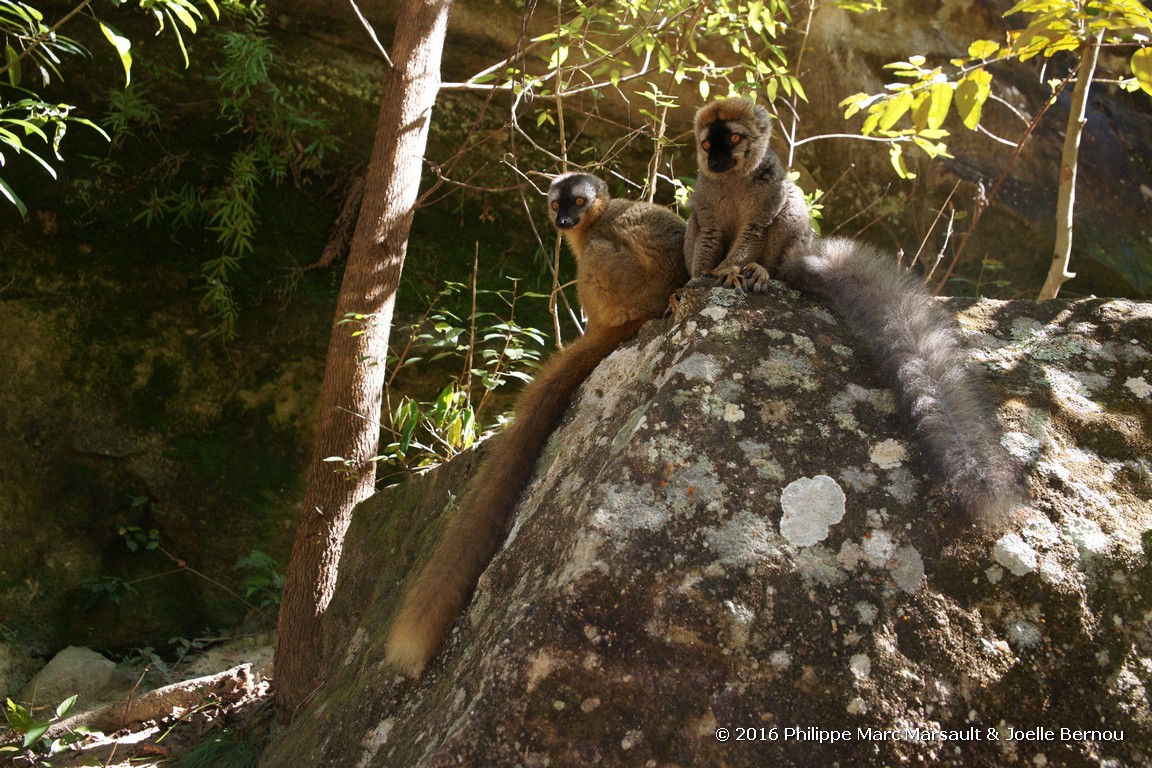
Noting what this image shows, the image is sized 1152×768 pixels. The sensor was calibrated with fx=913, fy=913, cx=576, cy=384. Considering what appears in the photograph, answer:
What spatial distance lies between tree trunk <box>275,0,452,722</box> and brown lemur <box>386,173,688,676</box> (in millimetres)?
940

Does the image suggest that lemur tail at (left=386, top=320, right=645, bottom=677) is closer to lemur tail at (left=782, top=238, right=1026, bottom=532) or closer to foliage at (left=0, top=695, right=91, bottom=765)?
lemur tail at (left=782, top=238, right=1026, bottom=532)

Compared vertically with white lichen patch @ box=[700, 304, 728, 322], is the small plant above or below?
below

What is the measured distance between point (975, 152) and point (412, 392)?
4917 millimetres

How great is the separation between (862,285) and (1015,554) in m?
1.02

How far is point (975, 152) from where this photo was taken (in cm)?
740

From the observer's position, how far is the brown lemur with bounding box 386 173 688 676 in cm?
250

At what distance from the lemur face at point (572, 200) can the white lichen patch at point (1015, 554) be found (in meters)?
2.74

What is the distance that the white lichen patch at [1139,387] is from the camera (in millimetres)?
2582

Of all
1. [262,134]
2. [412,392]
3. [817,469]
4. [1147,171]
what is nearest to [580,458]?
[817,469]

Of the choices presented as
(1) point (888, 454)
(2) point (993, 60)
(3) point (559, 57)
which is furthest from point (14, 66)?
(2) point (993, 60)

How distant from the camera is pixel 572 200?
446 cm

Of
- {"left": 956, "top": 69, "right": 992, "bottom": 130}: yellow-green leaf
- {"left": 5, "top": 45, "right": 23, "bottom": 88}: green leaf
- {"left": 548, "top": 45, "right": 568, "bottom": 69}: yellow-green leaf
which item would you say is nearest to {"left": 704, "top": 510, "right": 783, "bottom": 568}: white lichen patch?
{"left": 956, "top": 69, "right": 992, "bottom": 130}: yellow-green leaf

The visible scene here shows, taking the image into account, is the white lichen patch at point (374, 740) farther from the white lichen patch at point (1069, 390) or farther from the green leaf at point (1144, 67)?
the green leaf at point (1144, 67)

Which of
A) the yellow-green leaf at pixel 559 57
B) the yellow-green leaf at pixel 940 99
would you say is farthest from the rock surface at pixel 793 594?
the yellow-green leaf at pixel 559 57
